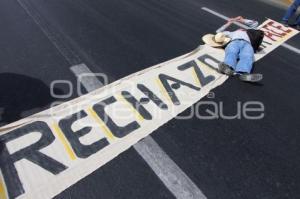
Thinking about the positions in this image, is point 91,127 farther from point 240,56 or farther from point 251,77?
point 240,56

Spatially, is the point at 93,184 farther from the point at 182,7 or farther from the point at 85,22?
the point at 182,7

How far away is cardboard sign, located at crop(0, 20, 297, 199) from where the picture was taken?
3.16 meters

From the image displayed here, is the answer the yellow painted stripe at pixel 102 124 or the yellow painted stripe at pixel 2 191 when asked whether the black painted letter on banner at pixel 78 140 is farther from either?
the yellow painted stripe at pixel 2 191

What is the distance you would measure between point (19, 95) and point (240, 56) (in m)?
3.61

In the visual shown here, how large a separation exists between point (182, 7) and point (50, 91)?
17.3 ft

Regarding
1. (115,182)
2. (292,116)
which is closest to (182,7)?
(292,116)

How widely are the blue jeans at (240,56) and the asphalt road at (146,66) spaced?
0.29m

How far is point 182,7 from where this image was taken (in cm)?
850

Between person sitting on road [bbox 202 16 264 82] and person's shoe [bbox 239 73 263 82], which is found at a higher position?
person sitting on road [bbox 202 16 264 82]

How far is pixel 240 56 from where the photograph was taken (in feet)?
17.4

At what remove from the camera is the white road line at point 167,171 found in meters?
3.09

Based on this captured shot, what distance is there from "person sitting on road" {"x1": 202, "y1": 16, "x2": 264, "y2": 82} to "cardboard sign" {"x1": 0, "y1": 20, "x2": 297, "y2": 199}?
25cm

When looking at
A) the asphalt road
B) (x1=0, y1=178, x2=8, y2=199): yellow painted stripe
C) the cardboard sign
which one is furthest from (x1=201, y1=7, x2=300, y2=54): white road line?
(x1=0, y1=178, x2=8, y2=199): yellow painted stripe

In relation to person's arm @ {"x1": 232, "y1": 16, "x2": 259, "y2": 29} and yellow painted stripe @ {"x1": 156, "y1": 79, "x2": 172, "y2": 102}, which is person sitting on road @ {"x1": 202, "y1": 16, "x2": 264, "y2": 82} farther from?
person's arm @ {"x1": 232, "y1": 16, "x2": 259, "y2": 29}
